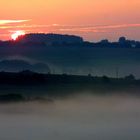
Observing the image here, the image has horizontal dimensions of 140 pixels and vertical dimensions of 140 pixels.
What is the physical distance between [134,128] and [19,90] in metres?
23.1

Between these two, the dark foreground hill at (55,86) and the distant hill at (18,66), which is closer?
the dark foreground hill at (55,86)

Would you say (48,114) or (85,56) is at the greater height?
(48,114)

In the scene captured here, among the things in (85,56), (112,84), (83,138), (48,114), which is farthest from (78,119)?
(85,56)

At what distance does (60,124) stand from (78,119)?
4.62 metres

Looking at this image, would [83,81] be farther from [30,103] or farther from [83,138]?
[83,138]

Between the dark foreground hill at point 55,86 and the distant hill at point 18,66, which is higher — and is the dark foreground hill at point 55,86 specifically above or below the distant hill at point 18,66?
above

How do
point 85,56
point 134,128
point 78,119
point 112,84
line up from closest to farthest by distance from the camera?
point 134,128 < point 78,119 < point 112,84 < point 85,56

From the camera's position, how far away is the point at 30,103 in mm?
55562

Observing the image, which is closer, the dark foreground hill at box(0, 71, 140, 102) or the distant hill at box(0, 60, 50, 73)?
the dark foreground hill at box(0, 71, 140, 102)

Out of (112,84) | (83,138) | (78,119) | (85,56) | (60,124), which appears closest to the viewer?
(83,138)

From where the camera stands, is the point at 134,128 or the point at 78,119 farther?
the point at 78,119

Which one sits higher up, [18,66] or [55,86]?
[55,86]

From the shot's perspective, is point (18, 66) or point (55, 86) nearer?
point (55, 86)

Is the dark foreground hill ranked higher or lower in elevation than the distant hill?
higher
